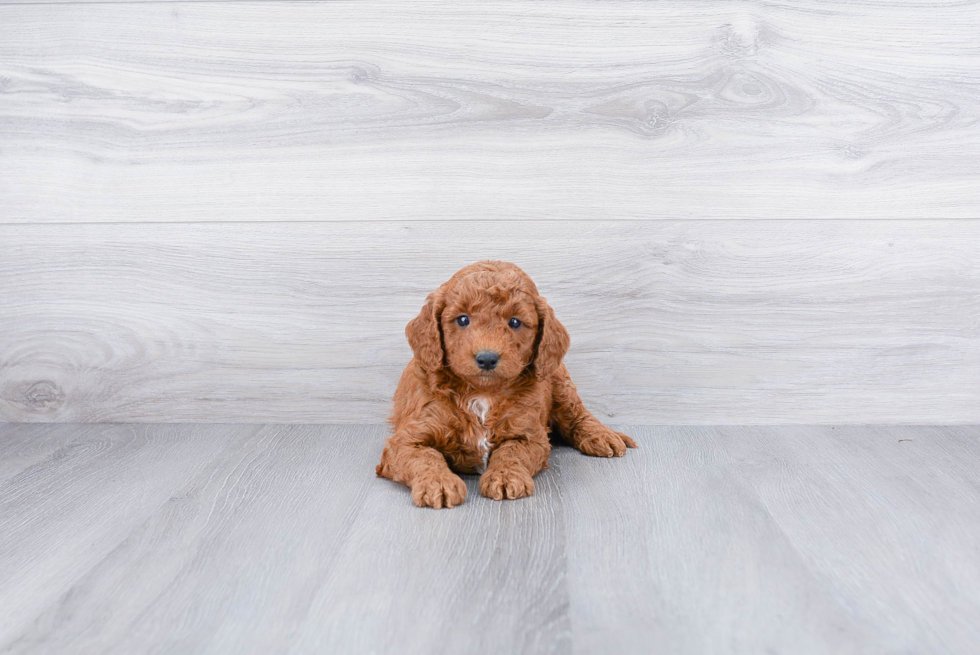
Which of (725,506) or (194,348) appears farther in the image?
Answer: (194,348)

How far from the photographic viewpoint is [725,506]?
1.29 metres

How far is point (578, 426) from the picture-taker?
1.65 meters

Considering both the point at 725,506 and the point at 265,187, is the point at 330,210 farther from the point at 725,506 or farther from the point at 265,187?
the point at 725,506

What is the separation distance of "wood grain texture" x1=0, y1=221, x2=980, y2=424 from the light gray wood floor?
193 millimetres

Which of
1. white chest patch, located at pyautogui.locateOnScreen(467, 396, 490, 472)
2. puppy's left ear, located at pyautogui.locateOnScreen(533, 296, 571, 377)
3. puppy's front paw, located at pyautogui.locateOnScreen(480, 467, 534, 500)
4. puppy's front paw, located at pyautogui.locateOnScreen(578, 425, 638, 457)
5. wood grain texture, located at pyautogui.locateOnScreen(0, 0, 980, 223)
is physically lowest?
puppy's front paw, located at pyautogui.locateOnScreen(578, 425, 638, 457)

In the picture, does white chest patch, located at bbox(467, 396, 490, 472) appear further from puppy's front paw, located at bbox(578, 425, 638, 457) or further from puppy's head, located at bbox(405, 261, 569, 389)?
puppy's front paw, located at bbox(578, 425, 638, 457)

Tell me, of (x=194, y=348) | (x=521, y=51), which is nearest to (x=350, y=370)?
(x=194, y=348)

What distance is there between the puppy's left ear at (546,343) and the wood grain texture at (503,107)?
1.28 feet

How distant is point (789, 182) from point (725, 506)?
83cm

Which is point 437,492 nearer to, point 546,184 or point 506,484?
point 506,484

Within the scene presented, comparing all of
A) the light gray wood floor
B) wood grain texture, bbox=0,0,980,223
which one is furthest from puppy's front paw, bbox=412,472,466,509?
wood grain texture, bbox=0,0,980,223

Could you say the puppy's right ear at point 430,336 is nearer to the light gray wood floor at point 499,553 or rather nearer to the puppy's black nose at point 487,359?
the puppy's black nose at point 487,359

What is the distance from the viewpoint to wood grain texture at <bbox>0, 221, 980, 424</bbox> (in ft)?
5.76

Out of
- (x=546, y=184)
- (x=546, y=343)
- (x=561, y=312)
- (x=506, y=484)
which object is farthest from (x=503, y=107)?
(x=506, y=484)
